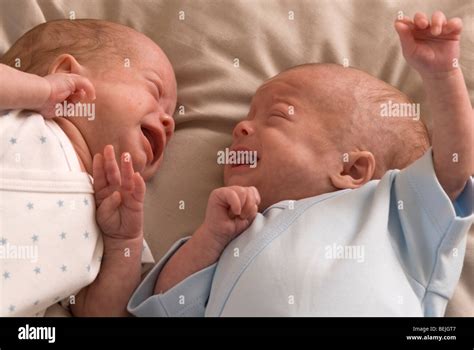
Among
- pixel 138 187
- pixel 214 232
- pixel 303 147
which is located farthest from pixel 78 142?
pixel 303 147

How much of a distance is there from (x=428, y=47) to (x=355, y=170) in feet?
0.86

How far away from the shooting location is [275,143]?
1398 mm

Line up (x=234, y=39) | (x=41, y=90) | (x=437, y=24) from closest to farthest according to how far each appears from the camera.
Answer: (x=437, y=24) < (x=41, y=90) < (x=234, y=39)

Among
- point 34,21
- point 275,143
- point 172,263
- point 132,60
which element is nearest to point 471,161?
point 275,143

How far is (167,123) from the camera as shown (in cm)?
150

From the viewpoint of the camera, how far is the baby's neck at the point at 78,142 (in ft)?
4.54

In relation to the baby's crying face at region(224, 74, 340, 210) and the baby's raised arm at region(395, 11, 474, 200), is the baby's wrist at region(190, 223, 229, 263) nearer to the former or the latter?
the baby's crying face at region(224, 74, 340, 210)

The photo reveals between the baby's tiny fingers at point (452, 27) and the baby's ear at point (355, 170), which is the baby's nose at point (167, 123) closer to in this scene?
the baby's ear at point (355, 170)

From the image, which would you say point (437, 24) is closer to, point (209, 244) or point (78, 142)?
point (209, 244)

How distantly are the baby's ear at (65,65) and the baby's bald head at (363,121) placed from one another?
15.7 inches

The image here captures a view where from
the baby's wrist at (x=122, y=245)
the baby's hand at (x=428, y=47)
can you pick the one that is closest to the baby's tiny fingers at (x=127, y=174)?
the baby's wrist at (x=122, y=245)

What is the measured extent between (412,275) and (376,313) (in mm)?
115

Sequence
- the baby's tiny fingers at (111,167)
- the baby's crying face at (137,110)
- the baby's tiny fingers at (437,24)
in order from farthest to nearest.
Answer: the baby's crying face at (137,110) → the baby's tiny fingers at (111,167) → the baby's tiny fingers at (437,24)
